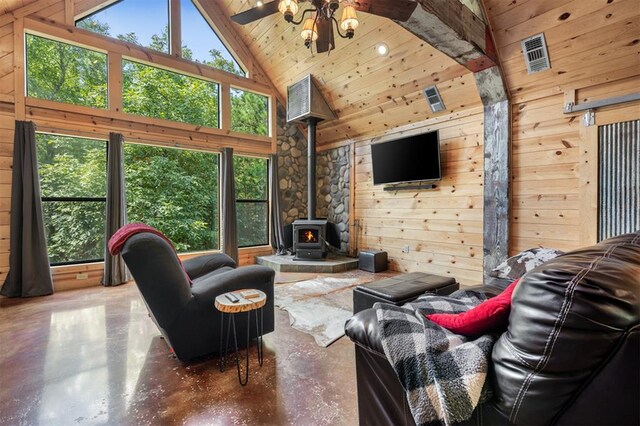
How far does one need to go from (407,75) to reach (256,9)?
2.38 meters

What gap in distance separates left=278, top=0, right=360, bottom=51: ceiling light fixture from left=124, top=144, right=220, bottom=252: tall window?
342 cm

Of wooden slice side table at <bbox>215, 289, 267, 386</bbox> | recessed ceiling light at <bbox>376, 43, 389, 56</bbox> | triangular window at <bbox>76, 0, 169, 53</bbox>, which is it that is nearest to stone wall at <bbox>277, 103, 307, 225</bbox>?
triangular window at <bbox>76, 0, 169, 53</bbox>

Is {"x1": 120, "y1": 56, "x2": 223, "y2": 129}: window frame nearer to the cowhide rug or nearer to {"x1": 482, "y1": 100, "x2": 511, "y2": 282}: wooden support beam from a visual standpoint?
the cowhide rug

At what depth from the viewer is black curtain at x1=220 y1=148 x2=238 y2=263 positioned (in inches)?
213

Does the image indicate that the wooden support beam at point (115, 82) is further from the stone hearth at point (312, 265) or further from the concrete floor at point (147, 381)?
the stone hearth at point (312, 265)

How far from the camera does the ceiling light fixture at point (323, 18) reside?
2.35m

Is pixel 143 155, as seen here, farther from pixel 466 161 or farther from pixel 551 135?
→ pixel 551 135

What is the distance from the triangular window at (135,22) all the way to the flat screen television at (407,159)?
13.1ft

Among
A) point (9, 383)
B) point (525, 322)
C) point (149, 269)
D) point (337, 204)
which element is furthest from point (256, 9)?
point (337, 204)

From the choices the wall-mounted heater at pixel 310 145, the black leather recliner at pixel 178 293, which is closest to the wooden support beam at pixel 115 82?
the wall-mounted heater at pixel 310 145

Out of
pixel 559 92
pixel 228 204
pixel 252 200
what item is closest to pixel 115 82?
pixel 228 204

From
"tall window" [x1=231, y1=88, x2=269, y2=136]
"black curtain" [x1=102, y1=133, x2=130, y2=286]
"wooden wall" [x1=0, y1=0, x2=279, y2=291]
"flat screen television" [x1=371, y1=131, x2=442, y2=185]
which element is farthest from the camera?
"tall window" [x1=231, y1=88, x2=269, y2=136]

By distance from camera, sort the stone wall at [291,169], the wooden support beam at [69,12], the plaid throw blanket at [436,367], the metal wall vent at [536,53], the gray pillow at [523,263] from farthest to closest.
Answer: the stone wall at [291,169], the wooden support beam at [69,12], the metal wall vent at [536,53], the gray pillow at [523,263], the plaid throw blanket at [436,367]

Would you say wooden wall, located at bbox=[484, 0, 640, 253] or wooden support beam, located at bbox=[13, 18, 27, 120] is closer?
wooden wall, located at bbox=[484, 0, 640, 253]
